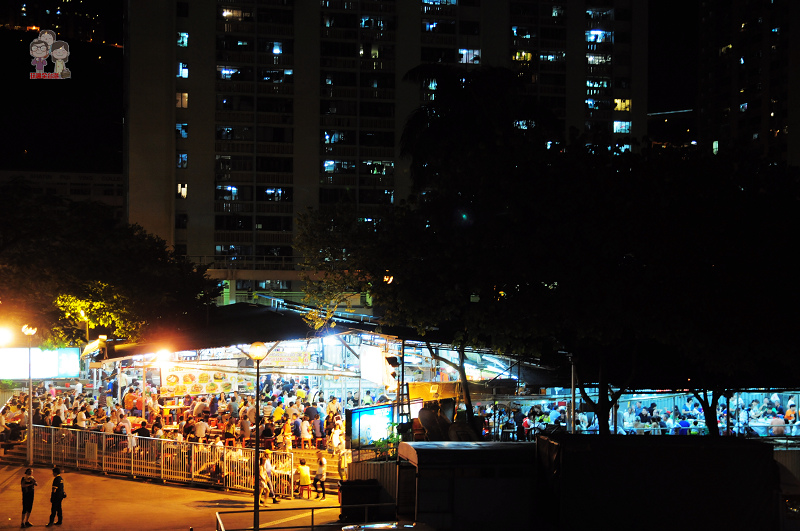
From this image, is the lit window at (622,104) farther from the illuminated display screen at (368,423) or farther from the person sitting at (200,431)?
the person sitting at (200,431)

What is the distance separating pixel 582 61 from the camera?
67.1 m

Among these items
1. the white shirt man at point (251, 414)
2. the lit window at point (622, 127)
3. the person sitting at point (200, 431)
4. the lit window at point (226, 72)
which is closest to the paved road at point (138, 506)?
the person sitting at point (200, 431)

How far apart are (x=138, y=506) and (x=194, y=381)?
7665 millimetres

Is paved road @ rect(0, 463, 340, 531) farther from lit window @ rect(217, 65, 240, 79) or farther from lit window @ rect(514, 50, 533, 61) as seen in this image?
lit window @ rect(514, 50, 533, 61)

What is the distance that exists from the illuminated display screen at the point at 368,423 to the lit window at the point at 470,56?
164 feet

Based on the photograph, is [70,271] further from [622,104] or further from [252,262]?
[622,104]

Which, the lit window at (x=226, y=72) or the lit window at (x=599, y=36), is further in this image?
the lit window at (x=599, y=36)

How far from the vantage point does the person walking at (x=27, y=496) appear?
16.3 m

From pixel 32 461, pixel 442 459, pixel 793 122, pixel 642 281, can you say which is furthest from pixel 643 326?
pixel 793 122

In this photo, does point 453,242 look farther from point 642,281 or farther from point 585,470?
point 585,470

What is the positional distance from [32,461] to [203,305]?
52.0 ft

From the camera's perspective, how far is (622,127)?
69.6 m

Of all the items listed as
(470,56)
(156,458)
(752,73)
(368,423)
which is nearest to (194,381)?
(156,458)

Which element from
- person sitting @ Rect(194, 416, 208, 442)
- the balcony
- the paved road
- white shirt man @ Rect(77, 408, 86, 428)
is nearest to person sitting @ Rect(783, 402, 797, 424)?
the paved road
